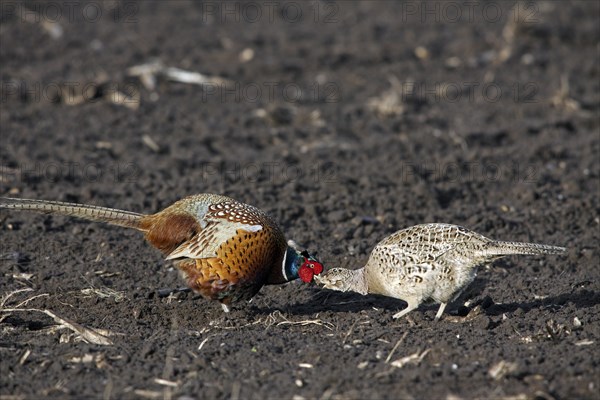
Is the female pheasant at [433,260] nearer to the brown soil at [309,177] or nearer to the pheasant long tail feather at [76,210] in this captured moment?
the brown soil at [309,177]

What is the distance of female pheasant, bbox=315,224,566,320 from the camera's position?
19.2 ft

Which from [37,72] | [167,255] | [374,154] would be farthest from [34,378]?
[37,72]

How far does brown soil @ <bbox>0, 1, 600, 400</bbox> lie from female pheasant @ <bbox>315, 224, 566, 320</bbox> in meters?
0.21

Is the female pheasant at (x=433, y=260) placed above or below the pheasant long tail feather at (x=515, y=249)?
below

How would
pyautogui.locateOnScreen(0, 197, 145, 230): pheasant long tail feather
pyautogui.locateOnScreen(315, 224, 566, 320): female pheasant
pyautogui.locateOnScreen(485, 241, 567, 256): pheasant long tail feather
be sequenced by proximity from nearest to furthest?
pyautogui.locateOnScreen(485, 241, 567, 256): pheasant long tail feather → pyautogui.locateOnScreen(315, 224, 566, 320): female pheasant → pyautogui.locateOnScreen(0, 197, 145, 230): pheasant long tail feather

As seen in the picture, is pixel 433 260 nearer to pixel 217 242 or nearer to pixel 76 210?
pixel 217 242

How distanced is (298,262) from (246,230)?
44 cm

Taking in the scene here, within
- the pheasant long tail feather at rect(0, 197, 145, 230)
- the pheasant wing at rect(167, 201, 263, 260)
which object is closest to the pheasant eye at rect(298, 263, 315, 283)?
the pheasant wing at rect(167, 201, 263, 260)

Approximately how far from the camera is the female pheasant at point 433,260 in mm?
5840

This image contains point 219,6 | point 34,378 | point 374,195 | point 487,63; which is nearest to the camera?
point 34,378

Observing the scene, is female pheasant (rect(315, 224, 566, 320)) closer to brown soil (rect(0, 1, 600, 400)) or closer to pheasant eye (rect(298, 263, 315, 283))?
brown soil (rect(0, 1, 600, 400))

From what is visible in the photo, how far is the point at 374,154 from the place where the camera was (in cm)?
966

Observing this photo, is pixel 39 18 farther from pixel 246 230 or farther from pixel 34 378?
pixel 34 378

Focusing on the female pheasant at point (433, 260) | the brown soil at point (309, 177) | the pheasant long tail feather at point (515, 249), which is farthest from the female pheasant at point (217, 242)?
the pheasant long tail feather at point (515, 249)
